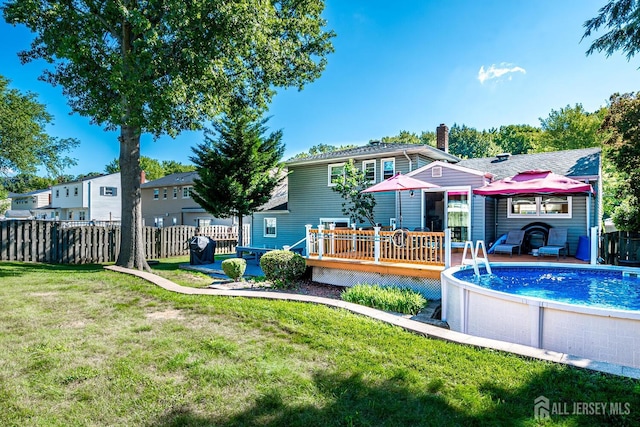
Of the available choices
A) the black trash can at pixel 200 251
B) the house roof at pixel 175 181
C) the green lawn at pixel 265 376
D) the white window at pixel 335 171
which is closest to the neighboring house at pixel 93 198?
the house roof at pixel 175 181

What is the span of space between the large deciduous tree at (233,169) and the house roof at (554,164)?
986cm

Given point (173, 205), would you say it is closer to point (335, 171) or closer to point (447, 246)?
point (335, 171)

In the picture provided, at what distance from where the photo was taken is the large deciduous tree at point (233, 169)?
648 inches

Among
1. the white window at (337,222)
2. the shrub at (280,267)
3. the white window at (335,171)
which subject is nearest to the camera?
the shrub at (280,267)

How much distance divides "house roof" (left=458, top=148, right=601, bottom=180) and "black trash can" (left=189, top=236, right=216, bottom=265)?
1166 centimetres

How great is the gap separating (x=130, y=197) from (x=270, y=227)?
28.2ft

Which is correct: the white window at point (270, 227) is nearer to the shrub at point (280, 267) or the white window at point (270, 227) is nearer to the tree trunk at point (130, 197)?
the tree trunk at point (130, 197)

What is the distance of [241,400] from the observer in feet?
9.64

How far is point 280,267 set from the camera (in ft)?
29.9

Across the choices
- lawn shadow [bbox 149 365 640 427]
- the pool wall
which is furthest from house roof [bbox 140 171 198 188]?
lawn shadow [bbox 149 365 640 427]

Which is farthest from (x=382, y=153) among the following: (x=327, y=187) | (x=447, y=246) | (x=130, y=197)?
(x=130, y=197)

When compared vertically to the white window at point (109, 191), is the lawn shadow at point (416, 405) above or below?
below

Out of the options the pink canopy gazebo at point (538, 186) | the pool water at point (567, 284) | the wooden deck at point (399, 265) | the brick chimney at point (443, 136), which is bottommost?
the pool water at point (567, 284)

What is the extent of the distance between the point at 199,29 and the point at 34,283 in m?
8.30
